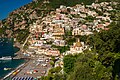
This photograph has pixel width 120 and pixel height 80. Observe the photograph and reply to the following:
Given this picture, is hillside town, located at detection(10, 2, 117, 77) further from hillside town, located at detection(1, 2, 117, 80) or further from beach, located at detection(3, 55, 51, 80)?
beach, located at detection(3, 55, 51, 80)

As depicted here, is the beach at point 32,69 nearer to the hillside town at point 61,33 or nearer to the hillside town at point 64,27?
the hillside town at point 61,33

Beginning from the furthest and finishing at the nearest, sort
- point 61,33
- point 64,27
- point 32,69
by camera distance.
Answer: point 64,27, point 61,33, point 32,69

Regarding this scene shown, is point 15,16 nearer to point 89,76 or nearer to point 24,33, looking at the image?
point 24,33

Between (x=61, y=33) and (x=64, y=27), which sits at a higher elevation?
(x=64, y=27)

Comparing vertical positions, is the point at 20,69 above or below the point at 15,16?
below

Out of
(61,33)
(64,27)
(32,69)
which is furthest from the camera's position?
(64,27)

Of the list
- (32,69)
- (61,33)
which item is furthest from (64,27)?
(32,69)

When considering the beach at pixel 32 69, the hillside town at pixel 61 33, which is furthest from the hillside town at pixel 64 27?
the beach at pixel 32 69

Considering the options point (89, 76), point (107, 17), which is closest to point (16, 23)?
point (107, 17)

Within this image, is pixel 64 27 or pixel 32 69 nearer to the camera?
pixel 32 69

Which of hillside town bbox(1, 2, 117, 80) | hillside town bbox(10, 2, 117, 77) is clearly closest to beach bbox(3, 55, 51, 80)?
hillside town bbox(1, 2, 117, 80)

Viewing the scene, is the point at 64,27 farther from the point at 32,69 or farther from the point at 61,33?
the point at 32,69
